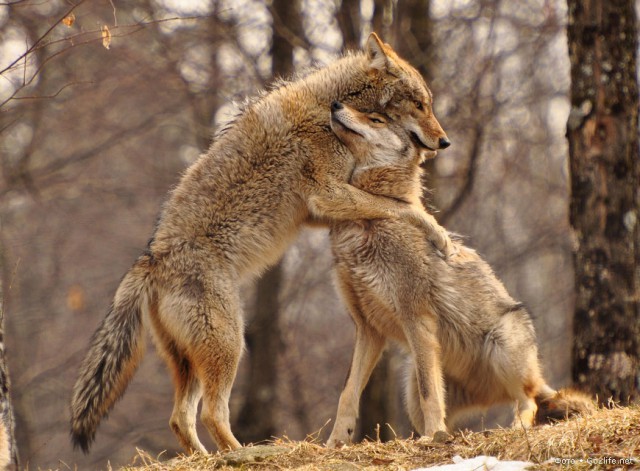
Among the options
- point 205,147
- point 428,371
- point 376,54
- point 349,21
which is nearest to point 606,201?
point 428,371

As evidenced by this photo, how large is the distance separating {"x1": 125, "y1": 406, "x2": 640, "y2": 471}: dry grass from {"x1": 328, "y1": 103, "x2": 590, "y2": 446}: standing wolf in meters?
0.95

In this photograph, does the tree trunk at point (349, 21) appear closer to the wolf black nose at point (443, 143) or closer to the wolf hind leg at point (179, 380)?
the wolf black nose at point (443, 143)

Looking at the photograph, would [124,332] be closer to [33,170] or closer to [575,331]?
[575,331]

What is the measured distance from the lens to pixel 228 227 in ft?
21.5

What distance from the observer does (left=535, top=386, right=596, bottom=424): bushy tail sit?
19.5 ft

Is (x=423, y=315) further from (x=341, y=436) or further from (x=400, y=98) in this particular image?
(x=400, y=98)

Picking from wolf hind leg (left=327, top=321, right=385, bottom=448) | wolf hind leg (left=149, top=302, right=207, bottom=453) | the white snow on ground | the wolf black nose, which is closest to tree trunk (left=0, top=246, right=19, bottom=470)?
Result: wolf hind leg (left=149, top=302, right=207, bottom=453)

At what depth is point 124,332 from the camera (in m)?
6.32

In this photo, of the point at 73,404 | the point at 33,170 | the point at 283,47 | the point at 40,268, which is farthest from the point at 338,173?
the point at 40,268

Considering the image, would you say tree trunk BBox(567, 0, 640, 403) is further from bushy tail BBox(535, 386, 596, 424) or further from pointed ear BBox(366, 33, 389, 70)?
pointed ear BBox(366, 33, 389, 70)

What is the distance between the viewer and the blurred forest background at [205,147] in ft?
42.8

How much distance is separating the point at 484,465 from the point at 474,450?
1.54ft

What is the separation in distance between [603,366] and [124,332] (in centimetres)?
377

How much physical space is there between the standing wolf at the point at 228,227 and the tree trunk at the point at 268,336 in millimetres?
5855
